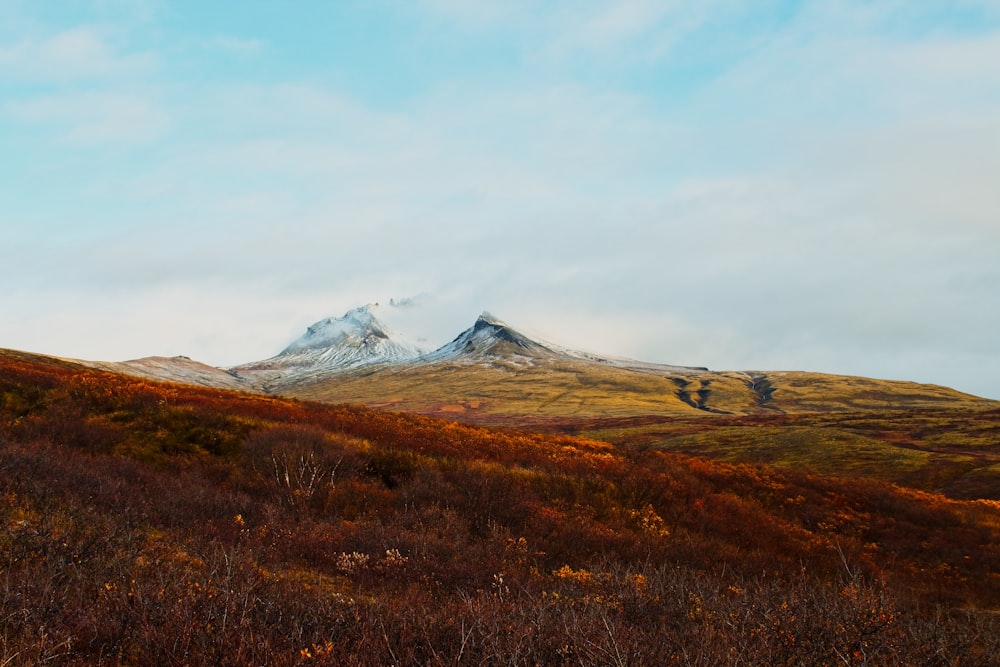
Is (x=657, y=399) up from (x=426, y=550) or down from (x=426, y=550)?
up

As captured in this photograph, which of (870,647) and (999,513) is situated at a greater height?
(870,647)


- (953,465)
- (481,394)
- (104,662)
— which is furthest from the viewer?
(481,394)

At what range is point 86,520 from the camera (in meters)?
8.48

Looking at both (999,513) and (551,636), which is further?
(999,513)

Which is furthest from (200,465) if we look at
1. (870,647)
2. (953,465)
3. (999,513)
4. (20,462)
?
(953,465)

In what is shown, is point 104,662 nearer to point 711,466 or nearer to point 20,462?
point 20,462

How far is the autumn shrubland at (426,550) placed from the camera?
17.8 feet

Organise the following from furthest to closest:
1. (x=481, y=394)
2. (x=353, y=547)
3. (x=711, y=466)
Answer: (x=481, y=394) < (x=711, y=466) < (x=353, y=547)

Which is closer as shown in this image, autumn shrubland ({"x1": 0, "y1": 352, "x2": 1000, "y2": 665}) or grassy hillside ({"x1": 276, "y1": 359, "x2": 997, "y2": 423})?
autumn shrubland ({"x1": 0, "y1": 352, "x2": 1000, "y2": 665})

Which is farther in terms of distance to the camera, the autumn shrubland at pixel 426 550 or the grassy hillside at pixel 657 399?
the grassy hillside at pixel 657 399

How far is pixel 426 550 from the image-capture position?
1038 centimetres

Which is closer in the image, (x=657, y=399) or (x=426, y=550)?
(x=426, y=550)

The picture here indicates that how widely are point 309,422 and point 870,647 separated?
65.1 ft

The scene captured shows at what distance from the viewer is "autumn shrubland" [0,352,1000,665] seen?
543 centimetres
